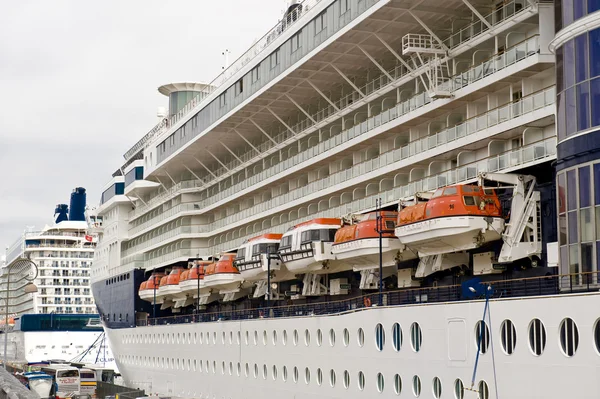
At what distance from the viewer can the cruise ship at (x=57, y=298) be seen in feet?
338

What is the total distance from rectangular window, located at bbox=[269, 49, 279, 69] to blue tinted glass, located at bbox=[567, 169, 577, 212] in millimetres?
19805

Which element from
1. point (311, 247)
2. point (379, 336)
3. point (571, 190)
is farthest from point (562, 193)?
point (311, 247)

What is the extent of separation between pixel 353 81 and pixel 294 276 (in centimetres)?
960

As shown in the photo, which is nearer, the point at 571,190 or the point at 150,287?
the point at 571,190

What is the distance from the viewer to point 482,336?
75.0 feet

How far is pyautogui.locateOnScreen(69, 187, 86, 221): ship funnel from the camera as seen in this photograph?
120625 millimetres

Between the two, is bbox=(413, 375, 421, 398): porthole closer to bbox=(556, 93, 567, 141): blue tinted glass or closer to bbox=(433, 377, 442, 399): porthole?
bbox=(433, 377, 442, 399): porthole

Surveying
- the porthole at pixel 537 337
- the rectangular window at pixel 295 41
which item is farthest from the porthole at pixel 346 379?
the rectangular window at pixel 295 41

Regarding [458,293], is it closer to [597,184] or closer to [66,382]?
[597,184]

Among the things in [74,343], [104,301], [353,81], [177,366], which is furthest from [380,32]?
[74,343]

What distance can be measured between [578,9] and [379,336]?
11.7 metres

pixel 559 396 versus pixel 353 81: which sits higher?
pixel 353 81

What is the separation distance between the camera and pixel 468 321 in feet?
77.0

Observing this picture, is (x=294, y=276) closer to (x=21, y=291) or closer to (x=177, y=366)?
(x=177, y=366)
